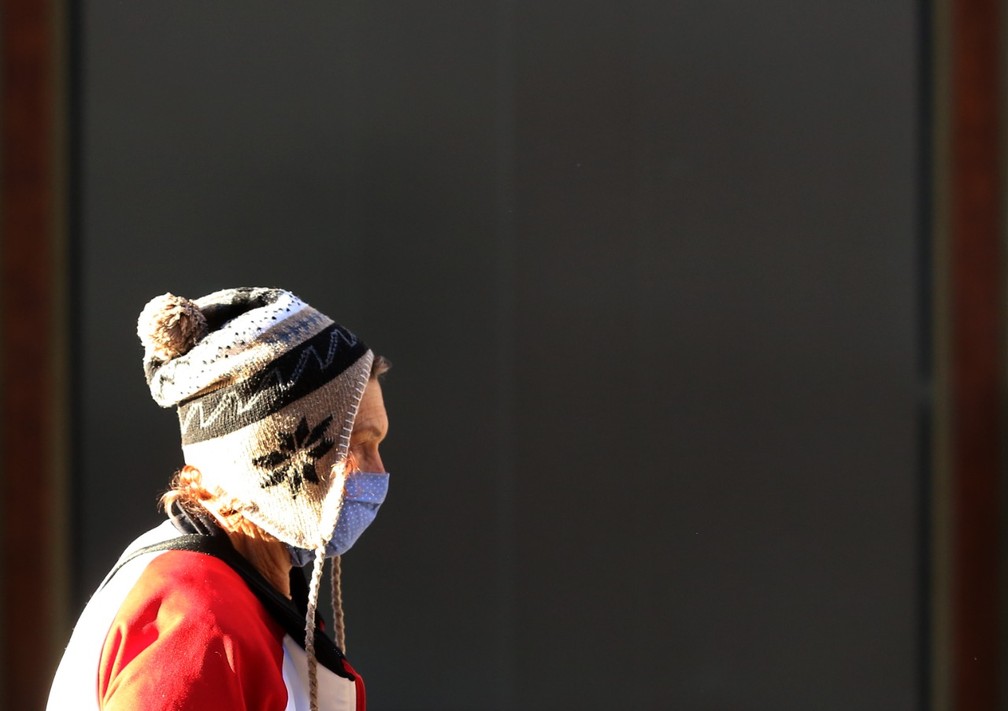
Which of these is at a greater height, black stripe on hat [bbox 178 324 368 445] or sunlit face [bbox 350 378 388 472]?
black stripe on hat [bbox 178 324 368 445]

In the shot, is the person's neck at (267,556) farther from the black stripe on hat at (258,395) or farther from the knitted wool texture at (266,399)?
the black stripe on hat at (258,395)

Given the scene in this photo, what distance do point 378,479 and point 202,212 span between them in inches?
71.3

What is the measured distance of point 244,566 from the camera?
1.64 meters

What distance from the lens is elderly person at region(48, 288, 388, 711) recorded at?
1407mm

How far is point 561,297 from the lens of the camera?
135 inches

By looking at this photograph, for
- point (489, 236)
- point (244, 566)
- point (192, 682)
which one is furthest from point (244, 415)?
point (489, 236)

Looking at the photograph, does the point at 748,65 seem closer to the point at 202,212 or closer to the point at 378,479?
the point at 202,212

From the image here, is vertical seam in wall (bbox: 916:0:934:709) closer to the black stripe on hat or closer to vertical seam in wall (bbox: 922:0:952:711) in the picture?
vertical seam in wall (bbox: 922:0:952:711)

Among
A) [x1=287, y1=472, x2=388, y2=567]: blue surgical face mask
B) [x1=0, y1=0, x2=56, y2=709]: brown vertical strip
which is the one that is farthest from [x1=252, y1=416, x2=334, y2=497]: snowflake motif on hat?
[x1=0, y1=0, x2=56, y2=709]: brown vertical strip

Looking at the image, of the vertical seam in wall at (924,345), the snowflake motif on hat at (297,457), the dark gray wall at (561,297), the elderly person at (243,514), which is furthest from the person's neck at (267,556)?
the vertical seam in wall at (924,345)

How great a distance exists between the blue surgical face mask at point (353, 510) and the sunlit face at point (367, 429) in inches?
0.9

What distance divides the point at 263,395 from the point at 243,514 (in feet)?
0.68

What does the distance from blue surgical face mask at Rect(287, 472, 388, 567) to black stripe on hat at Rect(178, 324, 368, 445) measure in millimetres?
215

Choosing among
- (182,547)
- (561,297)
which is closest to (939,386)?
(561,297)
